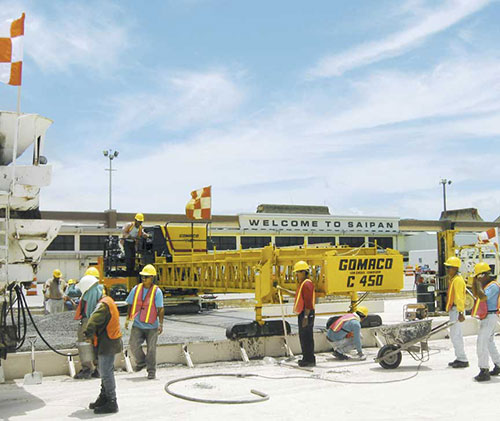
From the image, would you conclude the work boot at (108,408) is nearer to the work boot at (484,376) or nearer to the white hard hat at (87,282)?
the white hard hat at (87,282)

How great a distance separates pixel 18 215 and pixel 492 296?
22.5 ft

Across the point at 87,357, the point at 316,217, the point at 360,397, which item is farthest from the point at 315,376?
the point at 316,217

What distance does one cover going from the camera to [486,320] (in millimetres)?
8844

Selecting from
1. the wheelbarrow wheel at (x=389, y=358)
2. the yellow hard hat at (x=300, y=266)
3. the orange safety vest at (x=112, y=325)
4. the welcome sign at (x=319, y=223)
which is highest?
the welcome sign at (x=319, y=223)

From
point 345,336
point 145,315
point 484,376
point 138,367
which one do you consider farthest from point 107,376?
point 484,376

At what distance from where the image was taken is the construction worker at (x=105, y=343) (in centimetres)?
688

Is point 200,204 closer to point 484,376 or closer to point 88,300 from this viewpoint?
point 88,300

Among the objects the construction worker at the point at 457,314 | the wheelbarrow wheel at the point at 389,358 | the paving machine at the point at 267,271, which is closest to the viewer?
the wheelbarrow wheel at the point at 389,358

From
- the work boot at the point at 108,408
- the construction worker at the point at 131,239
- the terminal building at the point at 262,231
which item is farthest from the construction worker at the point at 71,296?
the terminal building at the point at 262,231

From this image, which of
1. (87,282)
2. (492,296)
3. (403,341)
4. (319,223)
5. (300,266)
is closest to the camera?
(87,282)

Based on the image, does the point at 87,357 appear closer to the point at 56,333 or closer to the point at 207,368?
the point at 207,368

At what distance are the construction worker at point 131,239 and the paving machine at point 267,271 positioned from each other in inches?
8.5

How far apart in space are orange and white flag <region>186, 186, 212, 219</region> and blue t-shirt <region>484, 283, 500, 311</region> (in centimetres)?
1145

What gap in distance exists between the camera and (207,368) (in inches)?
381
